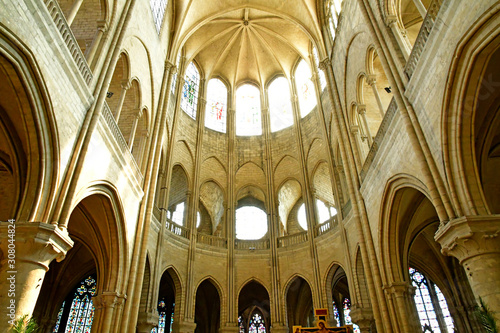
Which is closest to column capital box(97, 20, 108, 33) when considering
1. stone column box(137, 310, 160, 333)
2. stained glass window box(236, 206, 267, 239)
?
stone column box(137, 310, 160, 333)

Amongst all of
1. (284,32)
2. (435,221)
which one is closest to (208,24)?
(284,32)

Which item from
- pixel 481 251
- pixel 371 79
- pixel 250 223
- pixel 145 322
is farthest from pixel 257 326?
pixel 481 251

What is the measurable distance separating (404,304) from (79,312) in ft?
46.2

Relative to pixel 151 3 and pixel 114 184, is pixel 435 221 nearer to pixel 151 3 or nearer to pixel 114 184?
pixel 114 184

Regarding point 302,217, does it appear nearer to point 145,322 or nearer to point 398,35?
point 145,322

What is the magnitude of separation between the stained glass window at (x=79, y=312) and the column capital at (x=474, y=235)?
14.6 metres

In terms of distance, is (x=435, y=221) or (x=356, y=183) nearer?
(x=435, y=221)

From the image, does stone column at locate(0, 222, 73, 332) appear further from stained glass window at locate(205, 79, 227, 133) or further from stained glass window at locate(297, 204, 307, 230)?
stained glass window at locate(297, 204, 307, 230)

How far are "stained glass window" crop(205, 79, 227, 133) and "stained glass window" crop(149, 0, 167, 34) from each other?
243 inches

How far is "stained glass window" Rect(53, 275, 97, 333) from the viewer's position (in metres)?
16.4

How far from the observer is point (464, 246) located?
665cm

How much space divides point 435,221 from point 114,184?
9619mm

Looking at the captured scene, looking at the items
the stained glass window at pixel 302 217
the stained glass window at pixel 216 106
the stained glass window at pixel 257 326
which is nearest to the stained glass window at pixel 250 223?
the stained glass window at pixel 302 217

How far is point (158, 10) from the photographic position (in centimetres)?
1590
